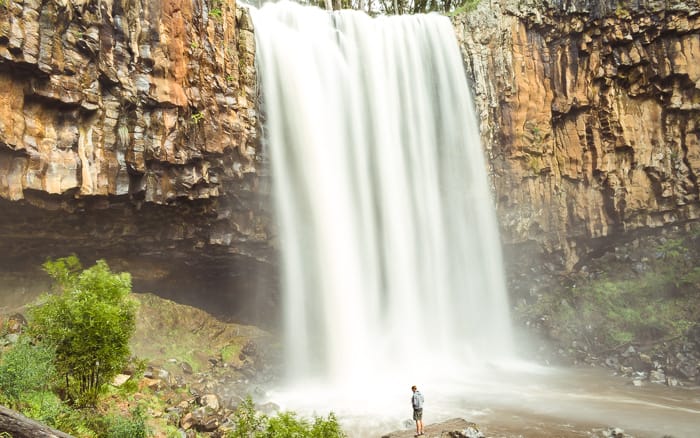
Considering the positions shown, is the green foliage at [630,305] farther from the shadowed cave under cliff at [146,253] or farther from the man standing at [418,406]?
the shadowed cave under cliff at [146,253]

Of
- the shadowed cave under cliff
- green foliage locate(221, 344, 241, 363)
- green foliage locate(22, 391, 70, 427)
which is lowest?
green foliage locate(221, 344, 241, 363)

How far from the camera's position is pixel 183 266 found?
19562mm

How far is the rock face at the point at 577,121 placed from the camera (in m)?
22.7

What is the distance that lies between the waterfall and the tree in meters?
9.62

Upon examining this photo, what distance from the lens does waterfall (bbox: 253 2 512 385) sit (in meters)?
19.3

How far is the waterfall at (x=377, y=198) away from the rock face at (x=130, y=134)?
195 centimetres

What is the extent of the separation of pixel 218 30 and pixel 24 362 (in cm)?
1273

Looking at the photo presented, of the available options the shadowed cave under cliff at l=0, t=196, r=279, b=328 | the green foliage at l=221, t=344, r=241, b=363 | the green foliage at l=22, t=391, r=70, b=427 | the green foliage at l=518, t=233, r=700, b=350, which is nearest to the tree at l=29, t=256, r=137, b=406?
the green foliage at l=22, t=391, r=70, b=427

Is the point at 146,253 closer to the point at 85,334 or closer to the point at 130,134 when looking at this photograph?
the point at 130,134

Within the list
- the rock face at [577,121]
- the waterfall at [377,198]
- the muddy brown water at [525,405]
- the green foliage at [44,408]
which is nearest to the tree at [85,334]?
the green foliage at [44,408]

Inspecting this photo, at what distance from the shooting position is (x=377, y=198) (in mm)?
21578

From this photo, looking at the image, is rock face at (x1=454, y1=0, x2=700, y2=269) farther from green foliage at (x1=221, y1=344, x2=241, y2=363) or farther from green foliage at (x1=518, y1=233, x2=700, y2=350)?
green foliage at (x1=221, y1=344, x2=241, y2=363)

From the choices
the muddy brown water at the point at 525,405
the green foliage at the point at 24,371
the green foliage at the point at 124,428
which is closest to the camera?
the green foliage at the point at 24,371

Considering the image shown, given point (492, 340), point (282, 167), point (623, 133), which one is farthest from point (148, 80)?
point (623, 133)
